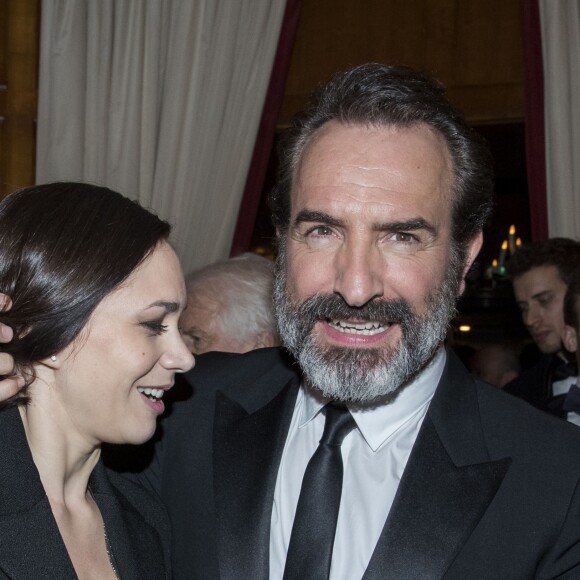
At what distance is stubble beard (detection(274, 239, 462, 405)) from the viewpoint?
68.1 inches

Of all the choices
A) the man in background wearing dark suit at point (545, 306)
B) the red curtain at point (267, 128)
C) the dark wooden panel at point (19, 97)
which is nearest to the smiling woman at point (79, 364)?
the man in background wearing dark suit at point (545, 306)

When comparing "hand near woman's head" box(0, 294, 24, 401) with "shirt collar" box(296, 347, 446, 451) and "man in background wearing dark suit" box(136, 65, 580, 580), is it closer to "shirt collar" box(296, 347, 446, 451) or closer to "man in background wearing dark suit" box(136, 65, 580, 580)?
"man in background wearing dark suit" box(136, 65, 580, 580)

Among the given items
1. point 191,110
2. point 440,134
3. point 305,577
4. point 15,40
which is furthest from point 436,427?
point 15,40

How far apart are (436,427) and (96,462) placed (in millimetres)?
699

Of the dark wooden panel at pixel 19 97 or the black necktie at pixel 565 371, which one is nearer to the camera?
the black necktie at pixel 565 371

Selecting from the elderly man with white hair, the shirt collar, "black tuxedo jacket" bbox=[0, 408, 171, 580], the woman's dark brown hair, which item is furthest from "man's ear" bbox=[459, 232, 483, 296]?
the elderly man with white hair

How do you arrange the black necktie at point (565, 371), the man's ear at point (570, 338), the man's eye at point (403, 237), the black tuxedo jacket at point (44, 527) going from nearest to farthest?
the black tuxedo jacket at point (44, 527) → the man's eye at point (403, 237) → the man's ear at point (570, 338) → the black necktie at point (565, 371)

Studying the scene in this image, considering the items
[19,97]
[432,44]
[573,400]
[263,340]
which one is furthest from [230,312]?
[19,97]

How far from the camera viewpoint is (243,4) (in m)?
4.18

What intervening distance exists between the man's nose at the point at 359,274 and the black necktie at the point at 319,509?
278 mm

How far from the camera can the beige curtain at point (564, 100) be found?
378 cm

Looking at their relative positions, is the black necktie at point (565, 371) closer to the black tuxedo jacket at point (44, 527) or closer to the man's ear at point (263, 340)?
the man's ear at point (263, 340)

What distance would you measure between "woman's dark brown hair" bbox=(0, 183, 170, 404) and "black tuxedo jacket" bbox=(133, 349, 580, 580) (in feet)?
1.41

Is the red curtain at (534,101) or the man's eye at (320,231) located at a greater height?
the red curtain at (534,101)
